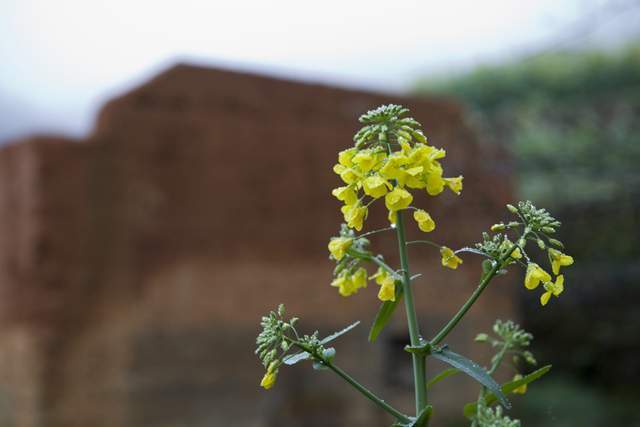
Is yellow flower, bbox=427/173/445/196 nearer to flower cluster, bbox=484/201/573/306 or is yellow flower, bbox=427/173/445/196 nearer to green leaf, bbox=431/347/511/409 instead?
flower cluster, bbox=484/201/573/306

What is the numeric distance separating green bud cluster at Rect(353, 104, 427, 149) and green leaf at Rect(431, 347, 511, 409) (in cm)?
24

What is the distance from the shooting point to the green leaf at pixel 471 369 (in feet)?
3.17

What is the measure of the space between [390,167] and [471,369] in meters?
0.24

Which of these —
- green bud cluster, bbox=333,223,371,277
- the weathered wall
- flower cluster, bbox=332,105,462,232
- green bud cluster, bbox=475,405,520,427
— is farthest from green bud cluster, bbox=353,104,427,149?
the weathered wall

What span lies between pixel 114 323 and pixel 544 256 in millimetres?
3419

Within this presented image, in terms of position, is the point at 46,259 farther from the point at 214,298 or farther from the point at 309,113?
the point at 309,113

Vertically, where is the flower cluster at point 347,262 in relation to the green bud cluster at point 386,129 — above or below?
below

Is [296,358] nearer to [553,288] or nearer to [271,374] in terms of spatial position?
[271,374]

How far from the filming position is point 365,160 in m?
1.02

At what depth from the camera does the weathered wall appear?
440 centimetres

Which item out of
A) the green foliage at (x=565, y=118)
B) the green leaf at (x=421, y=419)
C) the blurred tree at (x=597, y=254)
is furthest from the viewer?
the green foliage at (x=565, y=118)

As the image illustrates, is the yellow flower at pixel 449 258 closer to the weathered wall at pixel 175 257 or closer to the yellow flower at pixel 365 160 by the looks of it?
the yellow flower at pixel 365 160

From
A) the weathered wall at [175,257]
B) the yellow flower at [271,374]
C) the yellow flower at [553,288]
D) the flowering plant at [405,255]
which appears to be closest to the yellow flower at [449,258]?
the flowering plant at [405,255]

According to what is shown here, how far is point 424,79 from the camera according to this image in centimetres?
1658
